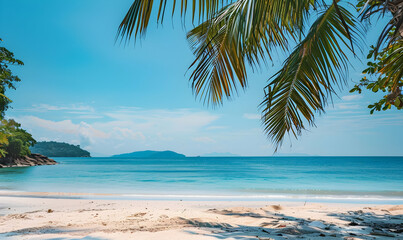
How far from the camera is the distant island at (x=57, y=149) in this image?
9834cm

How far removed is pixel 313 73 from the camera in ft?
10.4

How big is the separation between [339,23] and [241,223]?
9.90 feet

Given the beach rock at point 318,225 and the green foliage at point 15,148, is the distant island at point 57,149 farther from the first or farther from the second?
the beach rock at point 318,225

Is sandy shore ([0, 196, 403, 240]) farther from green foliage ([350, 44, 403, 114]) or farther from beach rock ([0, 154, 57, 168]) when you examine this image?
beach rock ([0, 154, 57, 168])

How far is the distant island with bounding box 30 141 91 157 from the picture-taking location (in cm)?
9834

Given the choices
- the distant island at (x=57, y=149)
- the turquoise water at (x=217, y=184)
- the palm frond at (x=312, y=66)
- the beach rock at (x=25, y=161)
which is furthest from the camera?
the distant island at (x=57, y=149)

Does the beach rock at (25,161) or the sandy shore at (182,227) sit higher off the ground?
the beach rock at (25,161)

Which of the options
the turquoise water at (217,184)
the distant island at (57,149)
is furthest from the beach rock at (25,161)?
the distant island at (57,149)

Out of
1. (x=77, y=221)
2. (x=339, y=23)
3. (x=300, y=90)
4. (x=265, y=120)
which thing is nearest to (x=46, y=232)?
(x=77, y=221)

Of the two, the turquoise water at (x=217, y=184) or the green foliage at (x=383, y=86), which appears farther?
the turquoise water at (x=217, y=184)

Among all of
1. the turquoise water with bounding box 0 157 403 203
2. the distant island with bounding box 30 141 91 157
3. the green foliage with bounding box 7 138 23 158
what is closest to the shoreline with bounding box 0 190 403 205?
the turquoise water with bounding box 0 157 403 203

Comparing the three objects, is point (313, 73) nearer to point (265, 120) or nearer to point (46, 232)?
point (265, 120)

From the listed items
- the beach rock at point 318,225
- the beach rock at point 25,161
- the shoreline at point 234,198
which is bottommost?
the shoreline at point 234,198

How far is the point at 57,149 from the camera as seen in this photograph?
117 metres
